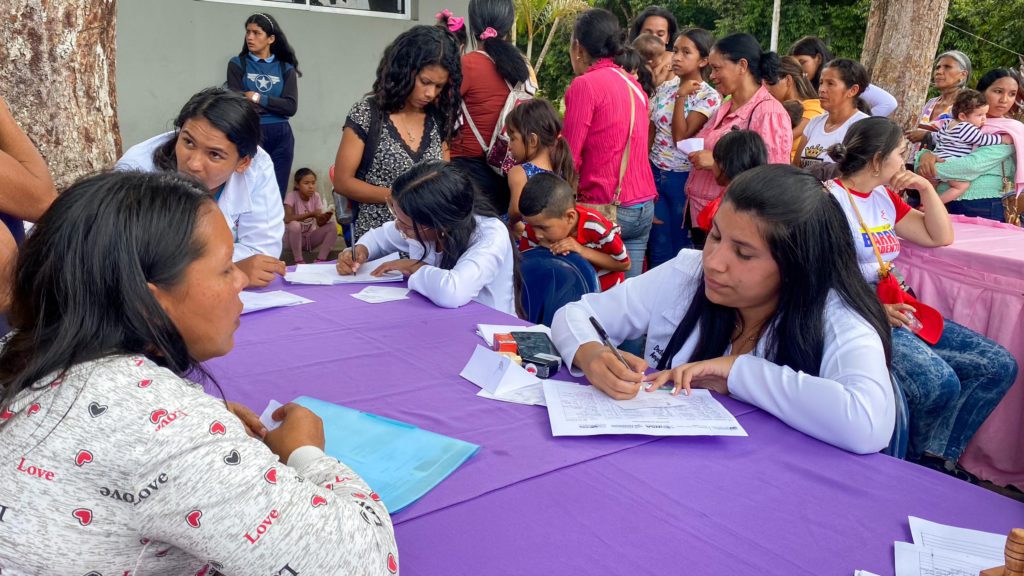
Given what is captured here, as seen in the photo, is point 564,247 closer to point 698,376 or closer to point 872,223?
point 872,223

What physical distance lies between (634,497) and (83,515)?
791 millimetres

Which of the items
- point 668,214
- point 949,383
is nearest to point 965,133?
point 668,214

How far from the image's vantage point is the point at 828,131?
14.6 feet

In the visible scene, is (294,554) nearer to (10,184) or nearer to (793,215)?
(793,215)

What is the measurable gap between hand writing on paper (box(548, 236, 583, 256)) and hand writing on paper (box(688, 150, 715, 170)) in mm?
1097

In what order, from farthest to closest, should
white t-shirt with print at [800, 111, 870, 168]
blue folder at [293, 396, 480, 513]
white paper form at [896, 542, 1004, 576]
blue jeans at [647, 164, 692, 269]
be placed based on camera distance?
blue jeans at [647, 164, 692, 269] < white t-shirt with print at [800, 111, 870, 168] < blue folder at [293, 396, 480, 513] < white paper form at [896, 542, 1004, 576]

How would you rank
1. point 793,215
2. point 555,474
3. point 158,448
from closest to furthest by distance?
point 158,448, point 555,474, point 793,215

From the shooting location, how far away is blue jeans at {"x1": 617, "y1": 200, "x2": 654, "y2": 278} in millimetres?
4062

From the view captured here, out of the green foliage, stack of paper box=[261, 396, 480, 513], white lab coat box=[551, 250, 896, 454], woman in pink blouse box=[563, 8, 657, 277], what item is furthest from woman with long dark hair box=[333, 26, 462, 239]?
the green foliage

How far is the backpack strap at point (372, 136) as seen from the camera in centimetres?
333

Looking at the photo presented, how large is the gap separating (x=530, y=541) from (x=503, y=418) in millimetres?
449

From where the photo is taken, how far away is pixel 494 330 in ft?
6.91

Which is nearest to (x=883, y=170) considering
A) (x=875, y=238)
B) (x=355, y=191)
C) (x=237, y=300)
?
(x=875, y=238)

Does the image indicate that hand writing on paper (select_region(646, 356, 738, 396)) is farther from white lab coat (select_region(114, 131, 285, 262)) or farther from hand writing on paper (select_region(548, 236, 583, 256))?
white lab coat (select_region(114, 131, 285, 262))
